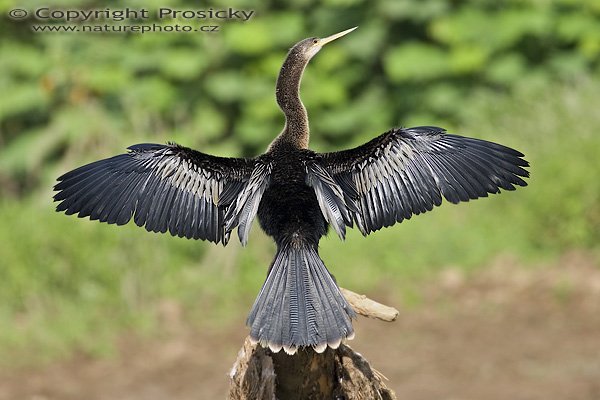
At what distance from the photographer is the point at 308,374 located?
145 inches

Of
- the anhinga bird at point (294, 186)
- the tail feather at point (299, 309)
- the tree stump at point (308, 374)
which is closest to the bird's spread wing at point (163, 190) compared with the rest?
the anhinga bird at point (294, 186)

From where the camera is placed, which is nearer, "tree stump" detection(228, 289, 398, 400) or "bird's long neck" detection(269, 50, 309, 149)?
"tree stump" detection(228, 289, 398, 400)

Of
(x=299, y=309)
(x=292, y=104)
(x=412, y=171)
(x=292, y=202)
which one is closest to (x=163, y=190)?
(x=292, y=202)

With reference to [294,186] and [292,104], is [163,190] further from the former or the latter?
[292,104]

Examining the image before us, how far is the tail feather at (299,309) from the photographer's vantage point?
322cm

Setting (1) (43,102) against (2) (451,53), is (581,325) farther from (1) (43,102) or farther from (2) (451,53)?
(1) (43,102)

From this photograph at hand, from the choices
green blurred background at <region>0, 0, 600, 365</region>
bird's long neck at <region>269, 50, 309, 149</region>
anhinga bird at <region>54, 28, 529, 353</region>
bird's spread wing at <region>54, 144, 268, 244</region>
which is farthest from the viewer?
green blurred background at <region>0, 0, 600, 365</region>

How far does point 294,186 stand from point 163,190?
526 millimetres

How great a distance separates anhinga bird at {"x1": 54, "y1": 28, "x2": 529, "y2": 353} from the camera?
12.0ft

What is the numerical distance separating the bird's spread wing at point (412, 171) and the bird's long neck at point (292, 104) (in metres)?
0.31

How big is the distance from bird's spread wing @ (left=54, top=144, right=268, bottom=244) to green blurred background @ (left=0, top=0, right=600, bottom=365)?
10.6 ft

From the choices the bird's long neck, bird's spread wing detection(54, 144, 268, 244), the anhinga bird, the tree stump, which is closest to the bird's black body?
the anhinga bird

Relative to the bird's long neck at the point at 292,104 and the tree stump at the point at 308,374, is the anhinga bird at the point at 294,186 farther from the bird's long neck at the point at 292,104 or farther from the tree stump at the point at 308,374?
the tree stump at the point at 308,374

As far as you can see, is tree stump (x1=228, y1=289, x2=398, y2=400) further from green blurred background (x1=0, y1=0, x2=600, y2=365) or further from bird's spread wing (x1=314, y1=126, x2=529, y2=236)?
green blurred background (x1=0, y1=0, x2=600, y2=365)
